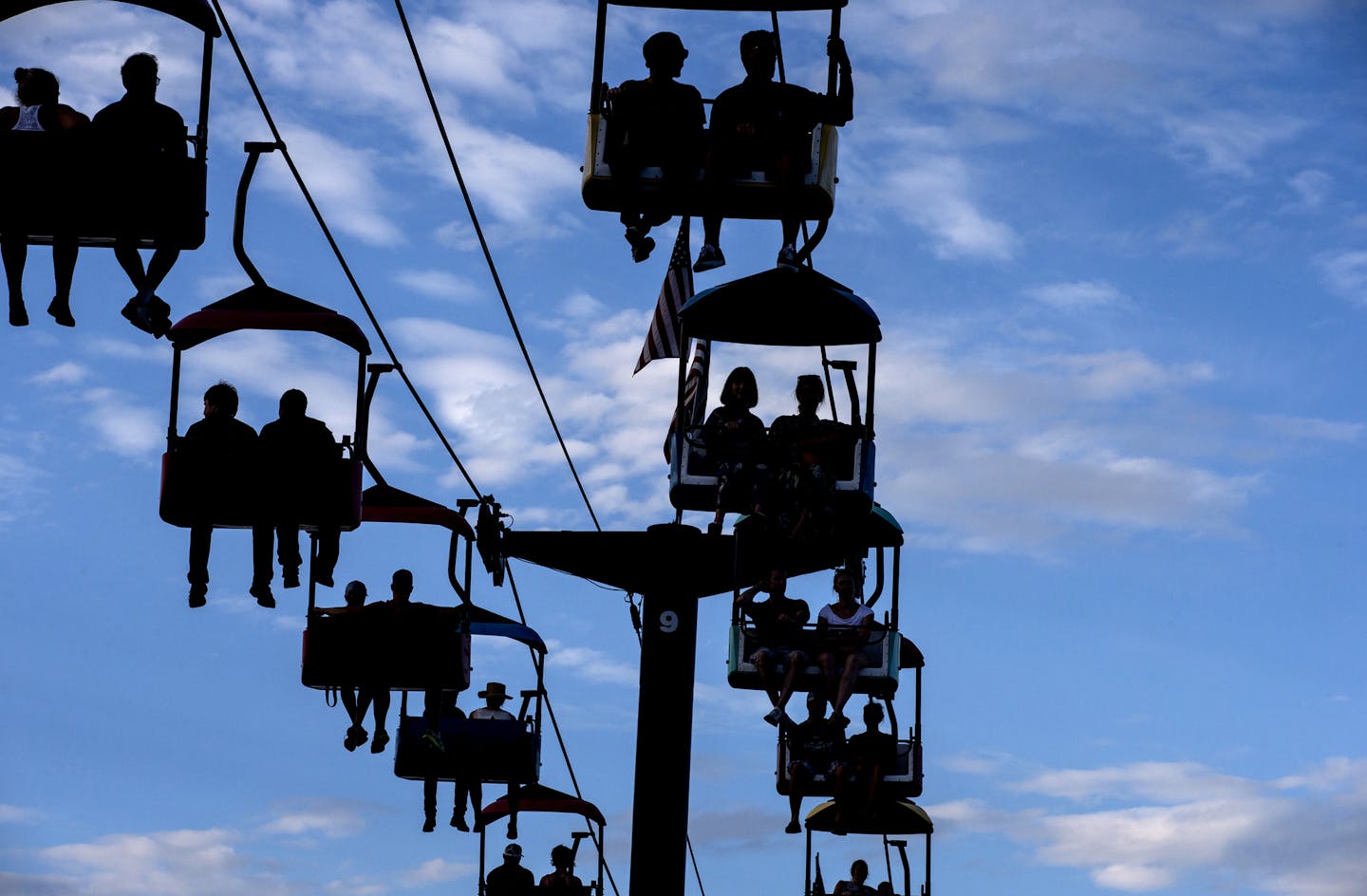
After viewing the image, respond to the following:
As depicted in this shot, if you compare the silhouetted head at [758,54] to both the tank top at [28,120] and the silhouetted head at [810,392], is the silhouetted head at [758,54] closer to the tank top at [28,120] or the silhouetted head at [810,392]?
the silhouetted head at [810,392]

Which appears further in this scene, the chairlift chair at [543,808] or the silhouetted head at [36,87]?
the chairlift chair at [543,808]

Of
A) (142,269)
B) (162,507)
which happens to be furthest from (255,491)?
(142,269)

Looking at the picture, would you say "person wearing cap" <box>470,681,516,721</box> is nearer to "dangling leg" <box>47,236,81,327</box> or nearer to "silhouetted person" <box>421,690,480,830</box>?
"silhouetted person" <box>421,690,480,830</box>

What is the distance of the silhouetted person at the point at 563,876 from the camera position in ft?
94.5

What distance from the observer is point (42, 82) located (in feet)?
57.7

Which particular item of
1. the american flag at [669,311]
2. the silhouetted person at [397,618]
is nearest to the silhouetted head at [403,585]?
the silhouetted person at [397,618]

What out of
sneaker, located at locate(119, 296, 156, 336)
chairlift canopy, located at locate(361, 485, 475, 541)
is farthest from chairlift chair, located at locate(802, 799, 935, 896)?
sneaker, located at locate(119, 296, 156, 336)

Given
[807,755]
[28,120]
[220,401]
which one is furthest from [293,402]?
[807,755]

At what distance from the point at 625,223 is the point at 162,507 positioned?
4.37m

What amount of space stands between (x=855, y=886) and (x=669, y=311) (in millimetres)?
6030

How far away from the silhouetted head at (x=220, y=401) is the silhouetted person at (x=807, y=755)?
293 inches

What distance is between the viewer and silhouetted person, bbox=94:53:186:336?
17266mm

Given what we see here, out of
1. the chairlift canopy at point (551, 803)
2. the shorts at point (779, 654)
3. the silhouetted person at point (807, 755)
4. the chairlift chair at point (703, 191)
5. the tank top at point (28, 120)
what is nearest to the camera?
the tank top at point (28, 120)

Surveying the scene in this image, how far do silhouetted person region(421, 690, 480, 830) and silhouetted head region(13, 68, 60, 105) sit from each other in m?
9.39
